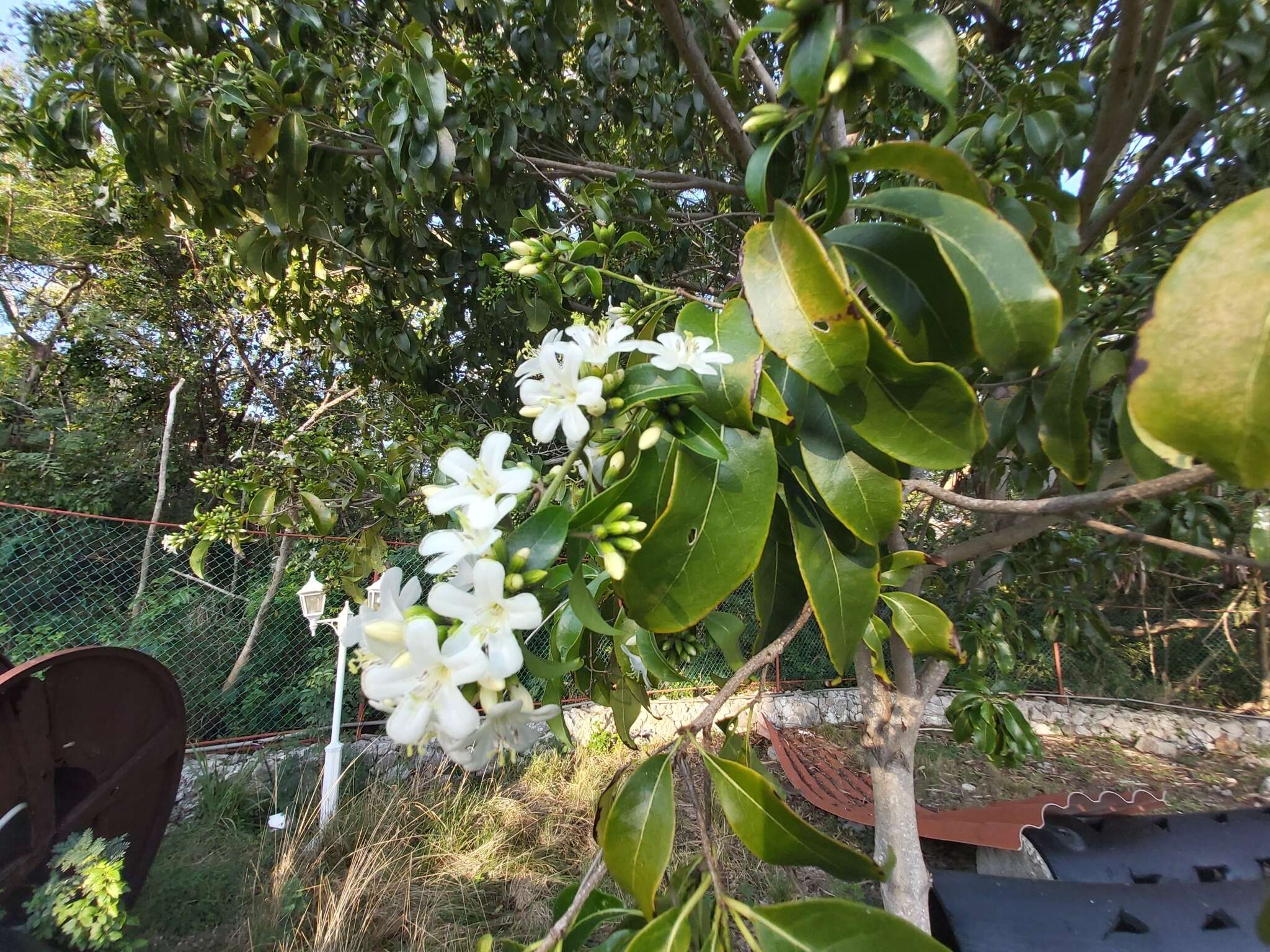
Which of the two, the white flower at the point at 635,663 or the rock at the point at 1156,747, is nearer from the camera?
the white flower at the point at 635,663

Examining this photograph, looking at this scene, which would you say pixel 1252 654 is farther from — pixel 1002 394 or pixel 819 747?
pixel 1002 394

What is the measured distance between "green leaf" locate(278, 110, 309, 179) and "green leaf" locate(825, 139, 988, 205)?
163cm

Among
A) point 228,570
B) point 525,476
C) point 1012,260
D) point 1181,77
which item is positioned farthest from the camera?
point 228,570

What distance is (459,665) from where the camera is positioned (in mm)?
Answer: 594

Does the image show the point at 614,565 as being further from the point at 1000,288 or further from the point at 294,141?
the point at 294,141

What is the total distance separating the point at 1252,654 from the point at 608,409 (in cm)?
979

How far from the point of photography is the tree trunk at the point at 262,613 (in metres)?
4.66

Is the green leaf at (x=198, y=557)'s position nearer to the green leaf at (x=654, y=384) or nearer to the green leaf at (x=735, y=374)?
the green leaf at (x=654, y=384)

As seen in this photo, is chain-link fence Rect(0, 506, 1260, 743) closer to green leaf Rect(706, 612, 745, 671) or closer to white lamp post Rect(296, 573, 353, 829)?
white lamp post Rect(296, 573, 353, 829)

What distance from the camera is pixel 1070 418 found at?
2.97ft

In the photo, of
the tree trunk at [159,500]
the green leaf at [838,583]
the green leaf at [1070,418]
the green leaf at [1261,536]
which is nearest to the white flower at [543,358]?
the green leaf at [838,583]

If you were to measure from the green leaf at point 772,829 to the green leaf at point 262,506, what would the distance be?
1.19 m

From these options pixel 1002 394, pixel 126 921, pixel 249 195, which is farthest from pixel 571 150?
pixel 126 921

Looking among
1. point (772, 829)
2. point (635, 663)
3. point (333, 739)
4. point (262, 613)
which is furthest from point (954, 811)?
point (262, 613)
